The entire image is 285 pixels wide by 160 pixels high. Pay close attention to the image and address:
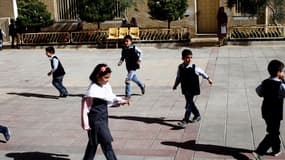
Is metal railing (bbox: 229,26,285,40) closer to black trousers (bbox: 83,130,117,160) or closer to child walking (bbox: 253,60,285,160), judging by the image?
child walking (bbox: 253,60,285,160)

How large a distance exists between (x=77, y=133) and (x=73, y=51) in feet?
44.6

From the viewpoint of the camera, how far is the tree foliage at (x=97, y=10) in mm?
22344

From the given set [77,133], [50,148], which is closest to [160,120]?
[77,133]

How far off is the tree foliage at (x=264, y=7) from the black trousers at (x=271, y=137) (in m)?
14.6

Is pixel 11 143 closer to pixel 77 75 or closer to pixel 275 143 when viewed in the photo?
pixel 275 143

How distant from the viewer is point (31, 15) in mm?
23641

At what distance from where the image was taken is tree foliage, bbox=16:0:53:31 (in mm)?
23547

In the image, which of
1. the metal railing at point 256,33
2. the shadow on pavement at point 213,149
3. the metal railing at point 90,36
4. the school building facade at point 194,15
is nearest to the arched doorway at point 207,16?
the school building facade at point 194,15

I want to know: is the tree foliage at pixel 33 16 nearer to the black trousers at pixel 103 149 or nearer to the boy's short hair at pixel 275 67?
the black trousers at pixel 103 149

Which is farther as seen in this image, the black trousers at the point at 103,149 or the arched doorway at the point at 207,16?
the arched doorway at the point at 207,16

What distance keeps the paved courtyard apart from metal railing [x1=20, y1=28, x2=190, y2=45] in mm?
5426

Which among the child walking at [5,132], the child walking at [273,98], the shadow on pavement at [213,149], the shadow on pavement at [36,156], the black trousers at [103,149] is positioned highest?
the child walking at [273,98]

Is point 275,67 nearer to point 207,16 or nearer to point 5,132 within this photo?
point 5,132

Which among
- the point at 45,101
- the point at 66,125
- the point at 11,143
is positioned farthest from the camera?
the point at 45,101
